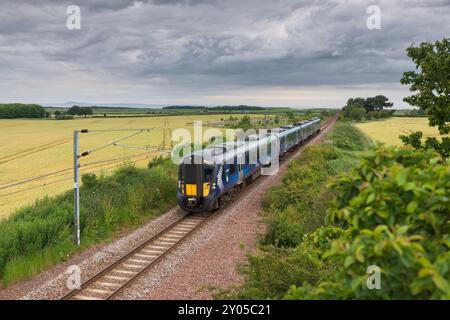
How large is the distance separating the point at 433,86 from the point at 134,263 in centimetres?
1144

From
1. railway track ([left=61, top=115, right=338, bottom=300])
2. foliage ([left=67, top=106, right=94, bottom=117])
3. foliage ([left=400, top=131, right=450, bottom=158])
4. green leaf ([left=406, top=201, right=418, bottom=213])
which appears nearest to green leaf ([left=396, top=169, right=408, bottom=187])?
green leaf ([left=406, top=201, right=418, bottom=213])

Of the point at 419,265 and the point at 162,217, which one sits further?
the point at 162,217

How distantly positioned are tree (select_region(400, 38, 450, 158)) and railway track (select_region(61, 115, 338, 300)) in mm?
9224

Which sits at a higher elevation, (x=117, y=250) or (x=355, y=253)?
(x=355, y=253)

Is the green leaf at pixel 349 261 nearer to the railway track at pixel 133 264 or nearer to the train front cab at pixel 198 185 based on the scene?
the railway track at pixel 133 264

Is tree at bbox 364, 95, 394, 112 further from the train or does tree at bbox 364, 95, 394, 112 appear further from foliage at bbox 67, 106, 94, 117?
the train

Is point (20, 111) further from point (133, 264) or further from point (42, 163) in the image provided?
point (133, 264)

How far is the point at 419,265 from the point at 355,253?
546 millimetres

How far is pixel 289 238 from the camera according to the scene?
1495cm

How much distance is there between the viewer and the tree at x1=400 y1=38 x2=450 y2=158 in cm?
1272

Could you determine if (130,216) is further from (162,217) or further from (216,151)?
(216,151)

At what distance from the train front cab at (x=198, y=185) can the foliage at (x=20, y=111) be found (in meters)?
132
